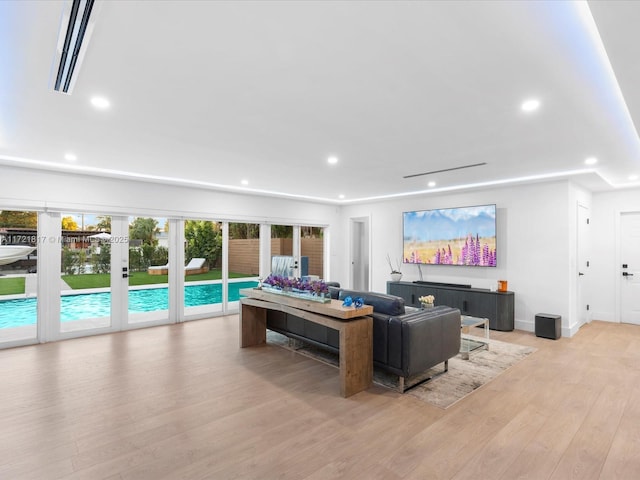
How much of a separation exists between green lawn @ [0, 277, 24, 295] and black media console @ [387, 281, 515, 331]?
645 centimetres

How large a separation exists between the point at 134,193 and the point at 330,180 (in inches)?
131

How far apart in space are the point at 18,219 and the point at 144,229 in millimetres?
1679

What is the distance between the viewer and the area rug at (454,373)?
3.29m

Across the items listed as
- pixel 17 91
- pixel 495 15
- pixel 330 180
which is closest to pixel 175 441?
pixel 17 91

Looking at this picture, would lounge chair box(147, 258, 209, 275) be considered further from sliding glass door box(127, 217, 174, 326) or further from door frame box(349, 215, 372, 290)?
door frame box(349, 215, 372, 290)

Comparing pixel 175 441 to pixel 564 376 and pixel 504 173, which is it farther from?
pixel 504 173

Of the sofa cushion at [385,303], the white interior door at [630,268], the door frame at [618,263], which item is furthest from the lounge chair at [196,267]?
the white interior door at [630,268]

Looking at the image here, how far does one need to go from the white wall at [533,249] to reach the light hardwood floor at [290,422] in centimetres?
142

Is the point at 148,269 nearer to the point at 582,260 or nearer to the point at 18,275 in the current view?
the point at 18,275

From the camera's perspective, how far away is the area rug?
10.8ft

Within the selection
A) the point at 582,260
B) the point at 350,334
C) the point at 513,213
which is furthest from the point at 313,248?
the point at 350,334

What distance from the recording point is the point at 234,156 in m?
4.40

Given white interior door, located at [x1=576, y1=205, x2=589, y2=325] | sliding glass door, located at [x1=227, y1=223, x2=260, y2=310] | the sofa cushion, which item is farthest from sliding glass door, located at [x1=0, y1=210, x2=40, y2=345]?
white interior door, located at [x1=576, y1=205, x2=589, y2=325]

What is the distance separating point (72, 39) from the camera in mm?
1875
